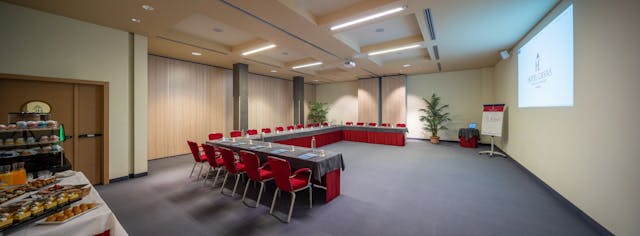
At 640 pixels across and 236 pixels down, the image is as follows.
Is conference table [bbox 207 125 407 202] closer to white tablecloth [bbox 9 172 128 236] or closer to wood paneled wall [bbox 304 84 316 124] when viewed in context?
white tablecloth [bbox 9 172 128 236]

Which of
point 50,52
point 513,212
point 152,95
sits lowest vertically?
point 513,212

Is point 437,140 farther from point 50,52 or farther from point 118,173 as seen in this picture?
point 50,52

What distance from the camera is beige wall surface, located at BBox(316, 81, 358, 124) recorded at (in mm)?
11883

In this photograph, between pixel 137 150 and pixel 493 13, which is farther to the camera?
pixel 137 150

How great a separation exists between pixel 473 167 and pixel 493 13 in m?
3.48

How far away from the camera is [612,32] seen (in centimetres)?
231

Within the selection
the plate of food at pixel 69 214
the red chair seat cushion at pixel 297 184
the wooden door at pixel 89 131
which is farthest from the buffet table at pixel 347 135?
the plate of food at pixel 69 214

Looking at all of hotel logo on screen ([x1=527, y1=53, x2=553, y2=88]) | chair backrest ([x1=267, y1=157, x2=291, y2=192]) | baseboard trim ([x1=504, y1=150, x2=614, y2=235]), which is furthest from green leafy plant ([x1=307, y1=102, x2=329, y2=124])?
chair backrest ([x1=267, y1=157, x2=291, y2=192])

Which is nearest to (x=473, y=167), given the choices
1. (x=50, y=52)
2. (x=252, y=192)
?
(x=252, y=192)

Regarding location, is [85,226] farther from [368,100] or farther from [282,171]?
[368,100]

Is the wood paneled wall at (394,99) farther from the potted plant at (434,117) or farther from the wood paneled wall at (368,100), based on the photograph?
the potted plant at (434,117)

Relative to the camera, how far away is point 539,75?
377 cm

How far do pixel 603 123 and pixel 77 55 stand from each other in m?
7.71

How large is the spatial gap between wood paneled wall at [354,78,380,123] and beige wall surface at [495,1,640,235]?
7.07 m
